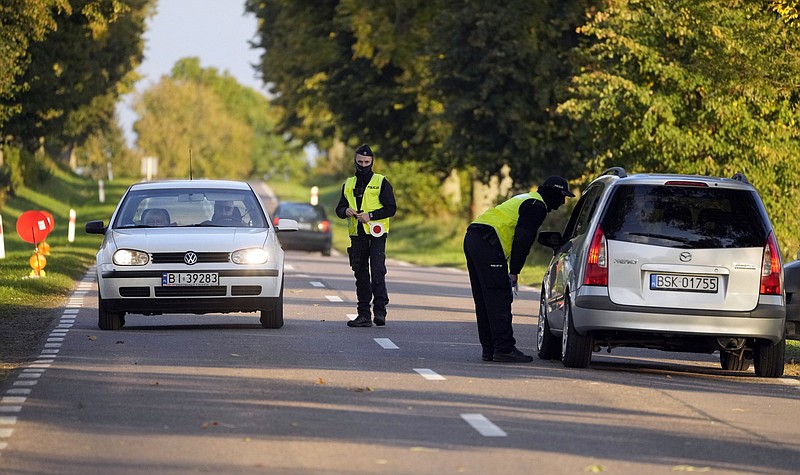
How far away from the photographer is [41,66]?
39.3 m

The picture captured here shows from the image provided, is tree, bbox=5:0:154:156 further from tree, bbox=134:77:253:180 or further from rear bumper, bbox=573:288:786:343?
tree, bbox=134:77:253:180

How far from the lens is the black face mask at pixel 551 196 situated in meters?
14.2

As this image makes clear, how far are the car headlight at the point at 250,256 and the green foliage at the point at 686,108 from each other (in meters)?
12.1

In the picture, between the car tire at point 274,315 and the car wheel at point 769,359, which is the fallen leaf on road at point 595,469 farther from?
the car tire at point 274,315

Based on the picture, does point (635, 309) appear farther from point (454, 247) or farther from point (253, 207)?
point (454, 247)

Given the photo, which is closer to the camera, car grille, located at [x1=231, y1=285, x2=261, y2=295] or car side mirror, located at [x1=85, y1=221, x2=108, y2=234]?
car grille, located at [x1=231, y1=285, x2=261, y2=295]

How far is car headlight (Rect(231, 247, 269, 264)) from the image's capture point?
1708 centimetres

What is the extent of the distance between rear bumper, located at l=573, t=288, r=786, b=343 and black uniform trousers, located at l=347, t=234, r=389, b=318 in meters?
5.05

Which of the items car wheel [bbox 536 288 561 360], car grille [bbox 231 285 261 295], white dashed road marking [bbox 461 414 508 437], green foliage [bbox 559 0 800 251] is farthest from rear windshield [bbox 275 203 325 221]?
white dashed road marking [bbox 461 414 508 437]

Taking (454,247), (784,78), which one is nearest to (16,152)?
(454,247)

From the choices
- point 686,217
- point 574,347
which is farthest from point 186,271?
point 686,217

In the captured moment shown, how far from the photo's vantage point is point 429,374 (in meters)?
13.0

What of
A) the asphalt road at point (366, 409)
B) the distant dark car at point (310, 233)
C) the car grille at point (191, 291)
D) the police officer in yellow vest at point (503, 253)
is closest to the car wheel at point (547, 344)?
the asphalt road at point (366, 409)

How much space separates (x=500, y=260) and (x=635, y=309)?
160 cm
